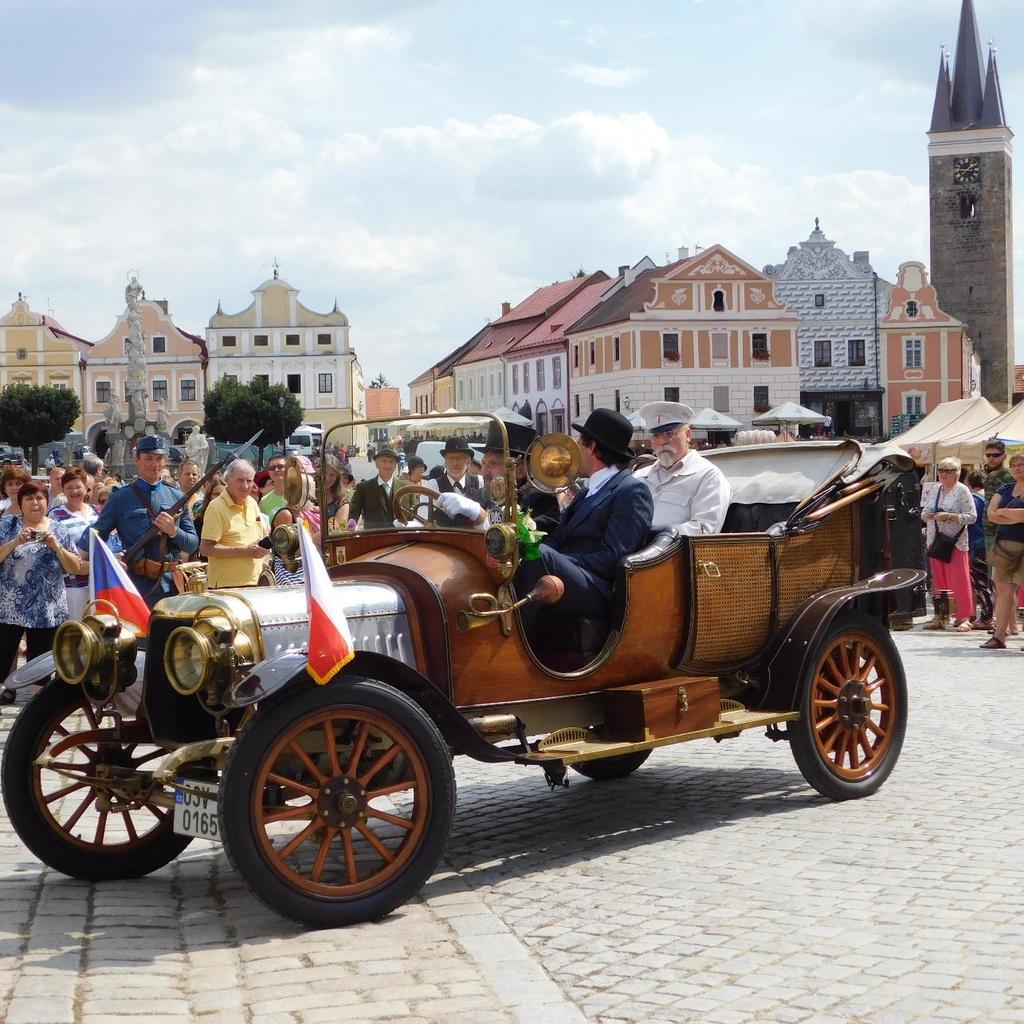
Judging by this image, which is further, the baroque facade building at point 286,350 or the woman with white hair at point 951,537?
the baroque facade building at point 286,350

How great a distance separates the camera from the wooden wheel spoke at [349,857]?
18.6ft

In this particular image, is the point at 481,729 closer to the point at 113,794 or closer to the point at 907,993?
the point at 113,794

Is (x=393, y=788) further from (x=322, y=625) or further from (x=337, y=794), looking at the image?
(x=322, y=625)

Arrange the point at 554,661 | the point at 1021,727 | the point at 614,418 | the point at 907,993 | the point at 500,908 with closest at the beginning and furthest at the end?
the point at 907,993, the point at 500,908, the point at 554,661, the point at 614,418, the point at 1021,727

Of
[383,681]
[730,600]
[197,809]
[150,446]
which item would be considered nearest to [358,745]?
[383,681]

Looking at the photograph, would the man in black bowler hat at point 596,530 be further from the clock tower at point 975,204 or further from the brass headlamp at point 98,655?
the clock tower at point 975,204

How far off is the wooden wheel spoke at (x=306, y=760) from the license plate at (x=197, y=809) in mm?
308

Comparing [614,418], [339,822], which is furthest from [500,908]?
[614,418]

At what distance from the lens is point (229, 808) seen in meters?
5.40

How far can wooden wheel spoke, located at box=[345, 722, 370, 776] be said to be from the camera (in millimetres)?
5727

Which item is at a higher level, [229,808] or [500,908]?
[229,808]

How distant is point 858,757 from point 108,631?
3830 millimetres

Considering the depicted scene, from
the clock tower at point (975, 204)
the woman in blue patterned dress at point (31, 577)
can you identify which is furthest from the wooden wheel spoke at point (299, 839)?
the clock tower at point (975, 204)

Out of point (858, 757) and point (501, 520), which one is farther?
point (858, 757)
